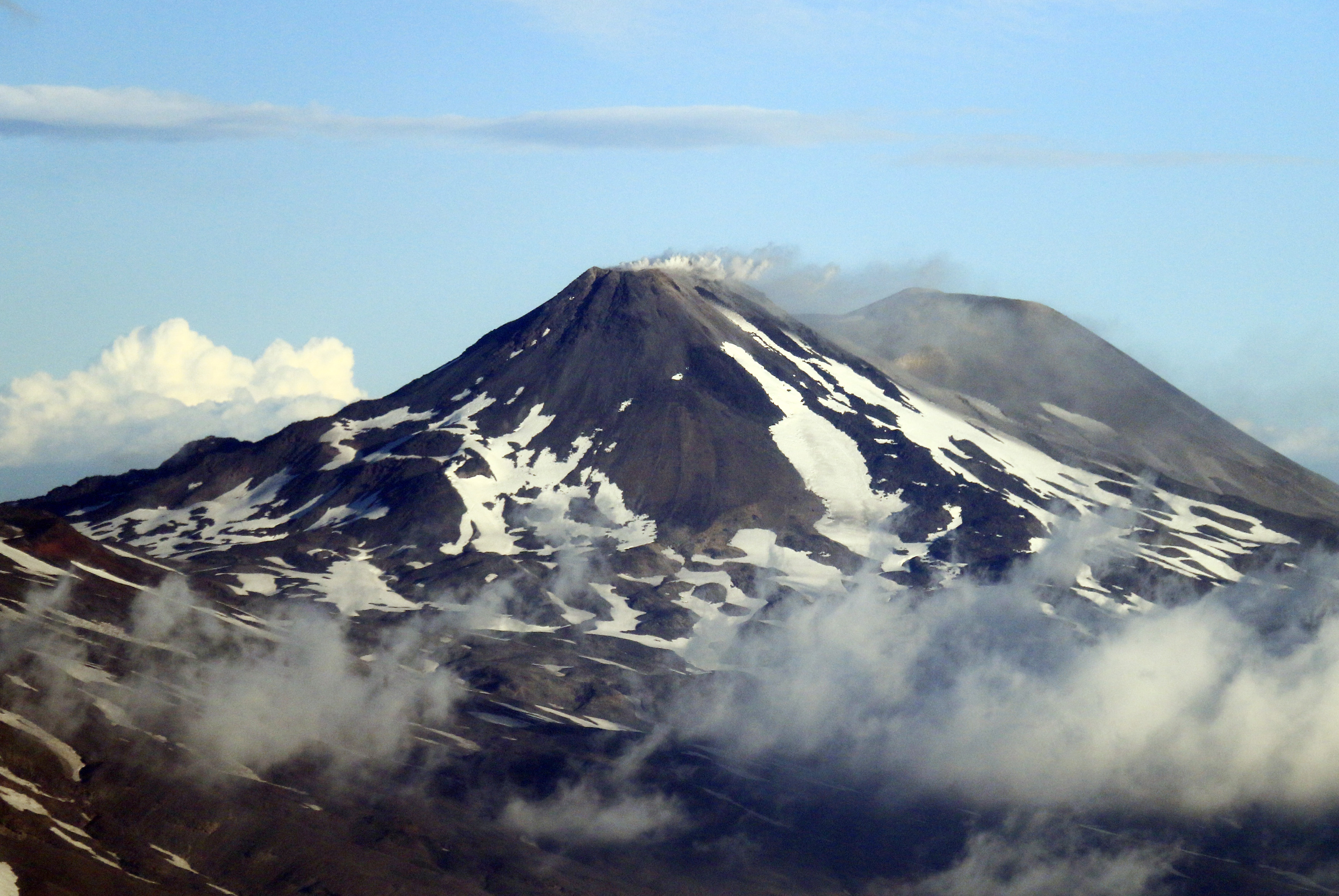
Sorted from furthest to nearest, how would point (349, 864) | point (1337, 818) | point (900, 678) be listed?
point (900, 678) → point (1337, 818) → point (349, 864)

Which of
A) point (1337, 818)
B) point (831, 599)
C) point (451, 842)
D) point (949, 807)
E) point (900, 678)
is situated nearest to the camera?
point (451, 842)

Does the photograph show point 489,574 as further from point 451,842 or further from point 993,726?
point 451,842

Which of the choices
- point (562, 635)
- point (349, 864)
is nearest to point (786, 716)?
point (562, 635)

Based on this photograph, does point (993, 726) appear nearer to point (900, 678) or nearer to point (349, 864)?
point (900, 678)

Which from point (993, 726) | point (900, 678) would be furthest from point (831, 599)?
point (993, 726)

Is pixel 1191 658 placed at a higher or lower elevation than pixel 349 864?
higher

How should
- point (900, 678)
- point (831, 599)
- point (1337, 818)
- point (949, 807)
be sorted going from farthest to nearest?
point (831, 599), point (900, 678), point (1337, 818), point (949, 807)

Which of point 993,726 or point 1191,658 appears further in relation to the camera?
point 1191,658

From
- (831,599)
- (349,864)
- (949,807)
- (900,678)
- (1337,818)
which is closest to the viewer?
(349,864)

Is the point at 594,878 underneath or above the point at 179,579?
underneath
